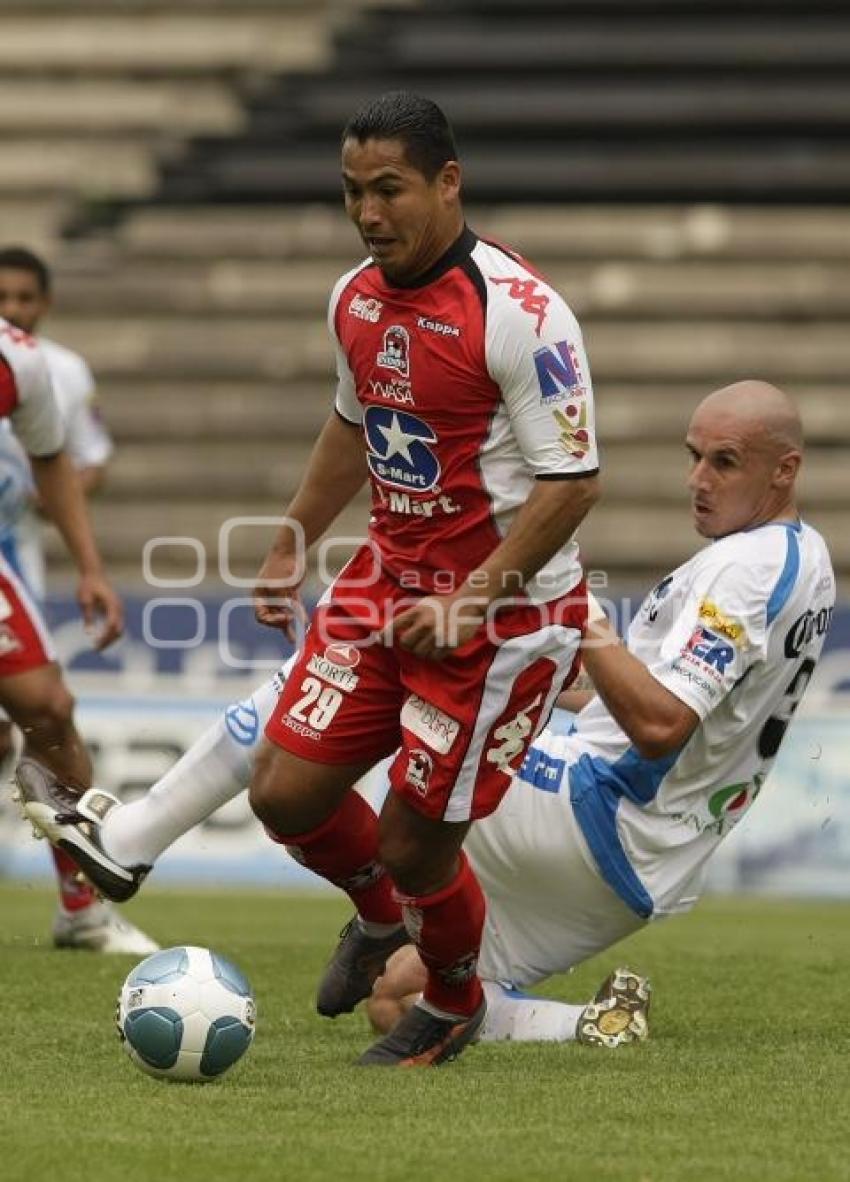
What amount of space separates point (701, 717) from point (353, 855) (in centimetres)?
88

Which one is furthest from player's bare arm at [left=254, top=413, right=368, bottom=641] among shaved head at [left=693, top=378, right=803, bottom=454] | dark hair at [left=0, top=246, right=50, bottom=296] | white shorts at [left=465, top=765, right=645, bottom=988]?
dark hair at [left=0, top=246, right=50, bottom=296]

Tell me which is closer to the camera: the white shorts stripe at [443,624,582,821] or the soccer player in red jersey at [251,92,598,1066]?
the soccer player in red jersey at [251,92,598,1066]

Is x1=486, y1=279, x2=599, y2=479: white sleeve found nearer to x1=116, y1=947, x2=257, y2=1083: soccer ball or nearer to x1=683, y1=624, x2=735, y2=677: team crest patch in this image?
x1=683, y1=624, x2=735, y2=677: team crest patch

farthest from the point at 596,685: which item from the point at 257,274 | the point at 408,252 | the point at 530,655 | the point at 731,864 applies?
the point at 257,274

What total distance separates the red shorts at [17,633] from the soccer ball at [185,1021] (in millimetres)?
2361

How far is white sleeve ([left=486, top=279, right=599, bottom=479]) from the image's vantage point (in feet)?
16.1

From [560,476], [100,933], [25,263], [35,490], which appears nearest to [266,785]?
[560,476]

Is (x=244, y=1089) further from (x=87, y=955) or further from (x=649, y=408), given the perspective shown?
(x=649, y=408)

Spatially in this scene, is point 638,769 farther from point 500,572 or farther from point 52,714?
point 52,714

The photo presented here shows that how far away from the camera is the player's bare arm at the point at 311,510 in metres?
5.66

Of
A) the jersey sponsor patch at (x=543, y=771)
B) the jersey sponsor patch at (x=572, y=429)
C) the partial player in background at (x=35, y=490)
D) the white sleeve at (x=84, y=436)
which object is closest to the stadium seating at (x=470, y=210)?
the white sleeve at (x=84, y=436)

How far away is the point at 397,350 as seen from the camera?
16.6ft

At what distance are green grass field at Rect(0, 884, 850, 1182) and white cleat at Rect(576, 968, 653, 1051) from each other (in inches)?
2.7

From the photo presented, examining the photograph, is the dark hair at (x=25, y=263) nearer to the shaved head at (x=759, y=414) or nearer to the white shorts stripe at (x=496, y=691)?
the shaved head at (x=759, y=414)
